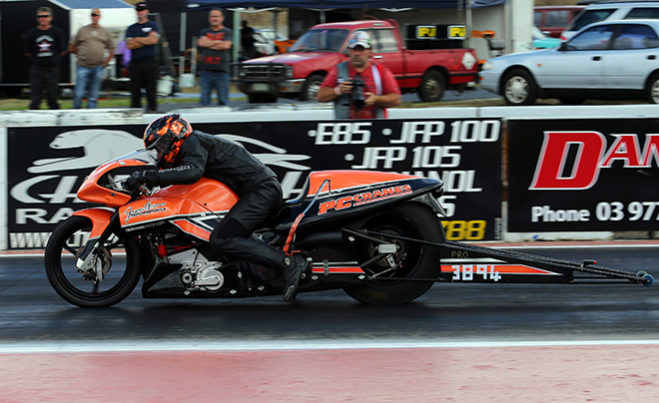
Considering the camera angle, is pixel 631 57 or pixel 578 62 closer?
pixel 631 57

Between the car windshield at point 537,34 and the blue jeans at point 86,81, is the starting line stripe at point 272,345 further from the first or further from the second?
the car windshield at point 537,34

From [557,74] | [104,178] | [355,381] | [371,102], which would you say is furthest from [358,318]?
[557,74]

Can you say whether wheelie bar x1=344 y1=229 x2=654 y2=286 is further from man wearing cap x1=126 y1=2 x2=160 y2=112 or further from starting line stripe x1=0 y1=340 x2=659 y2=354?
man wearing cap x1=126 y1=2 x2=160 y2=112

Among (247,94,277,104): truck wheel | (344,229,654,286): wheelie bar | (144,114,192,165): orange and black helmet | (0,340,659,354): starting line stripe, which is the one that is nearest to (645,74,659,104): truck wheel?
(247,94,277,104): truck wheel

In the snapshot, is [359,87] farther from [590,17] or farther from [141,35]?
[590,17]

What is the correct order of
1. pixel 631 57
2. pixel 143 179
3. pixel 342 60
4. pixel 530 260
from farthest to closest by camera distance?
pixel 342 60 < pixel 631 57 < pixel 530 260 < pixel 143 179

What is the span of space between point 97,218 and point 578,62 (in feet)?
42.6

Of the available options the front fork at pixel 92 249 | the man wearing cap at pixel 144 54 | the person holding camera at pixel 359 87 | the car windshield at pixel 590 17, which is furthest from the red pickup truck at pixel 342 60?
the front fork at pixel 92 249

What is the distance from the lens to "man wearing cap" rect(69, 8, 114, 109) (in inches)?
574

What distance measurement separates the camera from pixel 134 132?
9.88 m

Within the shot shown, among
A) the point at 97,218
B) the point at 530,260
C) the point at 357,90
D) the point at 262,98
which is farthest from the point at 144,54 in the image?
the point at 530,260

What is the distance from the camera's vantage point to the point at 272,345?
611 cm

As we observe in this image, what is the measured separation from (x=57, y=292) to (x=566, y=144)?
533 centimetres

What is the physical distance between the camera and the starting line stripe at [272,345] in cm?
603
